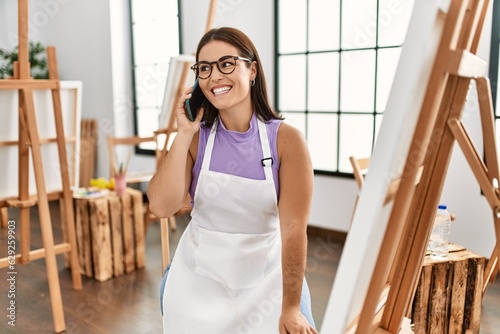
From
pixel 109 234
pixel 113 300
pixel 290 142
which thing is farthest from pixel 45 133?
pixel 290 142

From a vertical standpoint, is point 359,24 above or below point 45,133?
above

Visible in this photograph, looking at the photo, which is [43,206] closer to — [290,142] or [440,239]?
[290,142]

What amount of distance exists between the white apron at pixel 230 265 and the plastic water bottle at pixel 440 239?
3.09 feet

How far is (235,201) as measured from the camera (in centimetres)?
135

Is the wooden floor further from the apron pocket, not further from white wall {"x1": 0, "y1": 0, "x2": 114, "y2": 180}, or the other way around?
white wall {"x1": 0, "y1": 0, "x2": 114, "y2": 180}

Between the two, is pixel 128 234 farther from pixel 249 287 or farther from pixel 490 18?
pixel 490 18

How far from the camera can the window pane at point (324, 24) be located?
12.6ft

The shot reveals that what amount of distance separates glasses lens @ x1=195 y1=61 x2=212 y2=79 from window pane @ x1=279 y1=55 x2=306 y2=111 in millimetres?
2854

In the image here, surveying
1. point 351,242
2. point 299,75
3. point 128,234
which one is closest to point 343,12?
point 299,75

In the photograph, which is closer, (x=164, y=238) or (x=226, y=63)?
(x=226, y=63)

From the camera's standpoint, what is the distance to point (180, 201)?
4.66 ft

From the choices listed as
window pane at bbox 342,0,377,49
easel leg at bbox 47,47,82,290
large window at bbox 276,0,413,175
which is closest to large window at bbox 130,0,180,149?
large window at bbox 276,0,413,175

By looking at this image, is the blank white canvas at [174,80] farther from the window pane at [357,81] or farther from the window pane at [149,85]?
the window pane at [149,85]

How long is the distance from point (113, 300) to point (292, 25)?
8.61 ft
